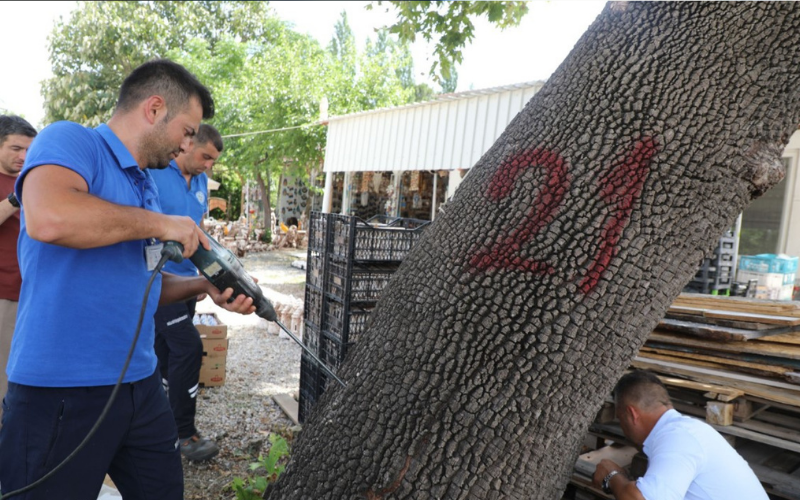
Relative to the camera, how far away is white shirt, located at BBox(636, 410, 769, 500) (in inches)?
94.9

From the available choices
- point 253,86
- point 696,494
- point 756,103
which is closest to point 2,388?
point 696,494

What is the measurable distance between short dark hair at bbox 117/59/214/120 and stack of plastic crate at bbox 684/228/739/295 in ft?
21.9

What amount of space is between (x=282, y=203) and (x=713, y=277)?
22.5 metres

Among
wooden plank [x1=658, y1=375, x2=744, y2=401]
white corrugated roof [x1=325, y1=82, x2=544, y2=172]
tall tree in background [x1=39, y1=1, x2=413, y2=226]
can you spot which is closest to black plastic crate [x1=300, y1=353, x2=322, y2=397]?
wooden plank [x1=658, y1=375, x2=744, y2=401]

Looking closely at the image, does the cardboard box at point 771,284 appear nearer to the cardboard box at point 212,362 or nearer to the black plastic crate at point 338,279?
the black plastic crate at point 338,279

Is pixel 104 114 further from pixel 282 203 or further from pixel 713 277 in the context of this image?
pixel 713 277

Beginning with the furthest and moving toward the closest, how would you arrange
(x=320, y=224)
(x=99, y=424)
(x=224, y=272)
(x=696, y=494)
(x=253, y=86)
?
(x=253, y=86) → (x=320, y=224) → (x=696, y=494) → (x=224, y=272) → (x=99, y=424)

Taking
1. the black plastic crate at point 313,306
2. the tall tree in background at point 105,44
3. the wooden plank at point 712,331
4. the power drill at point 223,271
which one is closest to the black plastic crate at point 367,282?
the black plastic crate at point 313,306

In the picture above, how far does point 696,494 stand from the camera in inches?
98.3

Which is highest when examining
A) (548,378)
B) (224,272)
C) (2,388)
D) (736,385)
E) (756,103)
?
(756,103)

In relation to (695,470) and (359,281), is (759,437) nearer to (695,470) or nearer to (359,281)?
(695,470)

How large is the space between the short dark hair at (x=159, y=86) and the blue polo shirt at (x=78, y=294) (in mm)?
166

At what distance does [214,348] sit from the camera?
530 cm

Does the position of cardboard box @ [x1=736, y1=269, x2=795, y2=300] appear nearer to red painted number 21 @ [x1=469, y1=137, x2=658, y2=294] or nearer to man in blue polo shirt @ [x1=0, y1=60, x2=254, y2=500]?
red painted number 21 @ [x1=469, y1=137, x2=658, y2=294]
